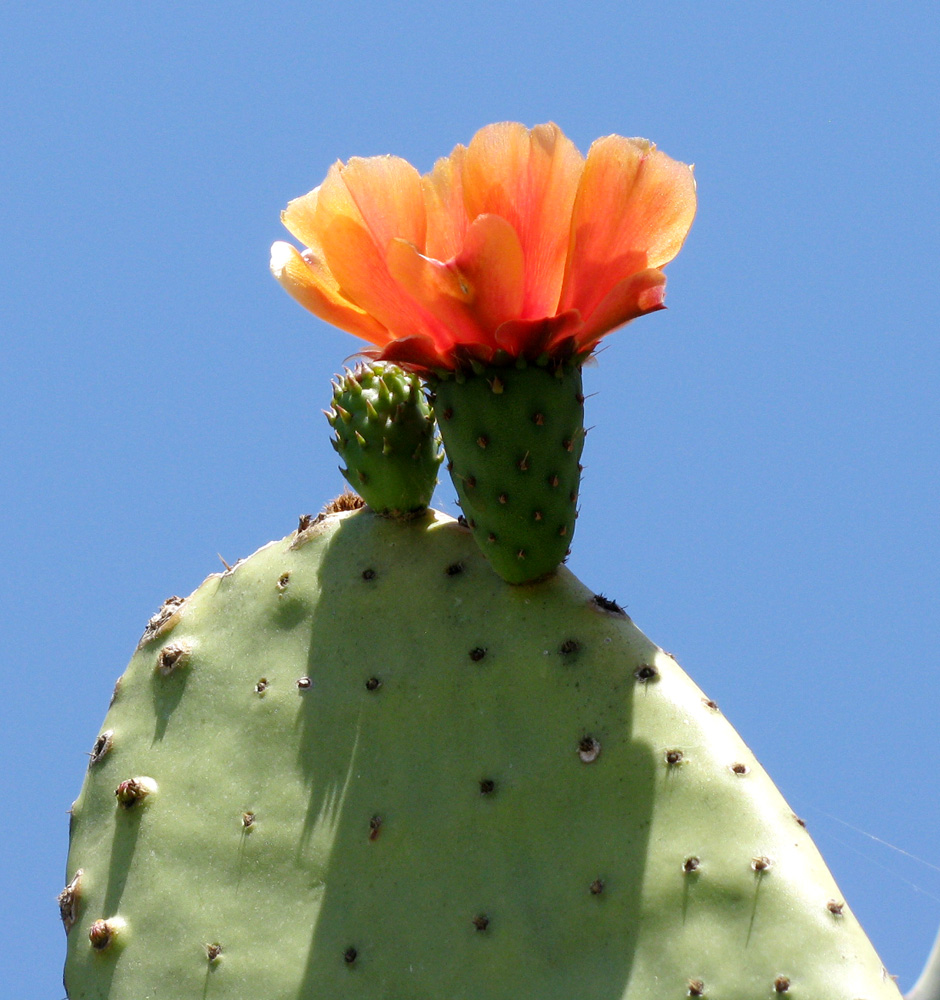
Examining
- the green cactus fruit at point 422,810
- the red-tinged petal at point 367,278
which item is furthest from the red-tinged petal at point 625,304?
the green cactus fruit at point 422,810

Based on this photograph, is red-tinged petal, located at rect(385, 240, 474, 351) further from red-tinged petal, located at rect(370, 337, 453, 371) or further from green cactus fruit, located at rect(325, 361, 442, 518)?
green cactus fruit, located at rect(325, 361, 442, 518)

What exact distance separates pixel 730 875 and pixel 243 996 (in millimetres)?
669

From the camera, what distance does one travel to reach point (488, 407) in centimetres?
150

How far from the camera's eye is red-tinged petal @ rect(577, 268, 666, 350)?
147 centimetres

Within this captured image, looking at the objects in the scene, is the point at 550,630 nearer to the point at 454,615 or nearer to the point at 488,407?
the point at 454,615

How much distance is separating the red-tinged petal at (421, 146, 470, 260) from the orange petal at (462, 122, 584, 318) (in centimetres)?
2

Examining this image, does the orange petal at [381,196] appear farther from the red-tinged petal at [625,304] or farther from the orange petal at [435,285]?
the red-tinged petal at [625,304]

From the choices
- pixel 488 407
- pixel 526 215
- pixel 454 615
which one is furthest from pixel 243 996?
pixel 526 215

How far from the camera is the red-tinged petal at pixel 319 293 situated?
1.57m

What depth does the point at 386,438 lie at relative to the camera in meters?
1.79

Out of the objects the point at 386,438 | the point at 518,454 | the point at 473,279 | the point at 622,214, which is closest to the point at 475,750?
the point at 518,454

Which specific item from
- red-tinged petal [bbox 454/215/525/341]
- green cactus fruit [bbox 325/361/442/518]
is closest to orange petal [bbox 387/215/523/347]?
red-tinged petal [bbox 454/215/525/341]

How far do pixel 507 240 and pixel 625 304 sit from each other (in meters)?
0.19

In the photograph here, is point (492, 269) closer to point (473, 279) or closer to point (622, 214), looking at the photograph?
point (473, 279)
